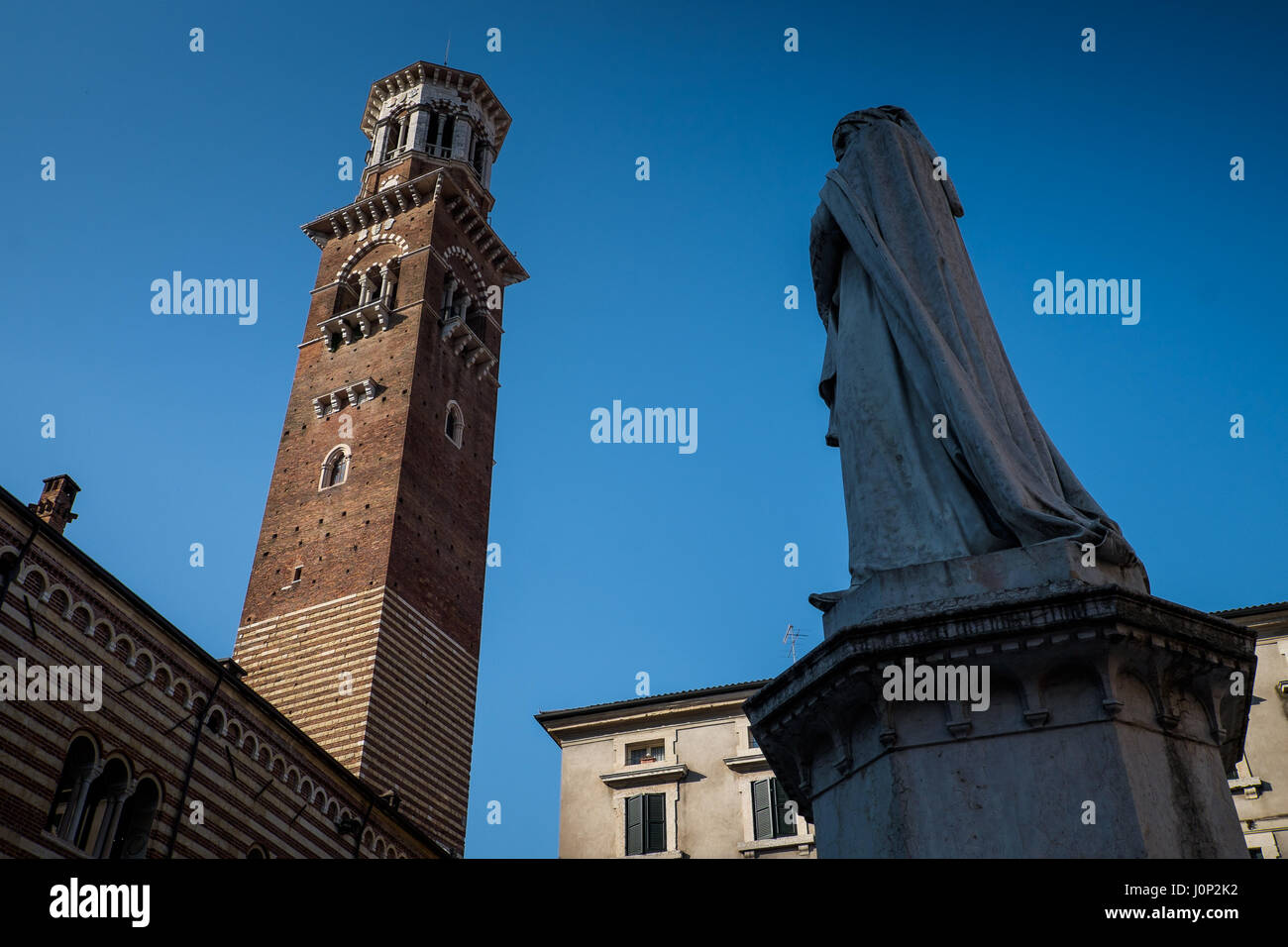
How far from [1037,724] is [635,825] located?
22664 millimetres

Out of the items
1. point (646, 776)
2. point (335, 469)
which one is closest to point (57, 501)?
point (335, 469)

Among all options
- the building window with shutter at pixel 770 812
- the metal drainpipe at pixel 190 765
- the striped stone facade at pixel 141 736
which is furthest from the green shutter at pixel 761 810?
the metal drainpipe at pixel 190 765

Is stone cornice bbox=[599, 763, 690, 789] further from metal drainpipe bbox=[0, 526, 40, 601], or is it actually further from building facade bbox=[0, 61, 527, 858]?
metal drainpipe bbox=[0, 526, 40, 601]

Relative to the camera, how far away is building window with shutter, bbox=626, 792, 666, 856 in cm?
2519

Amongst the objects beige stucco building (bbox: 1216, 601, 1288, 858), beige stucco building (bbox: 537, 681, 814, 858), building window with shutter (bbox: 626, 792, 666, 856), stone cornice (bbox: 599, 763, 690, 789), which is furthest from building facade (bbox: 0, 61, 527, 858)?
beige stucco building (bbox: 1216, 601, 1288, 858)

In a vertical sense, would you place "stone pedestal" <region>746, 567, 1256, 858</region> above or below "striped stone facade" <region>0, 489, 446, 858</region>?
below

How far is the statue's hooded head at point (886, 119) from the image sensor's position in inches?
263

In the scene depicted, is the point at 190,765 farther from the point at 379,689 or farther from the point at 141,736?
the point at 379,689

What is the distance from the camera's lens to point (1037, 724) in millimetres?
4223

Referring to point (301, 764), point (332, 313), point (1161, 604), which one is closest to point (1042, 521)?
point (1161, 604)

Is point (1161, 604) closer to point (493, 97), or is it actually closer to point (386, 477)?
point (386, 477)

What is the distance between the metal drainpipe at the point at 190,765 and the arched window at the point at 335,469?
16240 mm

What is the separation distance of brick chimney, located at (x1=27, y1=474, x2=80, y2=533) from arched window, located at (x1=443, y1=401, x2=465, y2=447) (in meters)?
13.0
